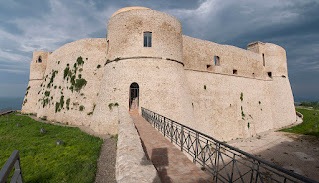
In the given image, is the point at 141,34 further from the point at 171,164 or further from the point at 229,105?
the point at 229,105

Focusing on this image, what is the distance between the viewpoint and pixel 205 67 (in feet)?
61.1

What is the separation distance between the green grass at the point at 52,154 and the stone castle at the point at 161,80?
2.50m

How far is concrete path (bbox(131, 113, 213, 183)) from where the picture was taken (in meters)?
4.15

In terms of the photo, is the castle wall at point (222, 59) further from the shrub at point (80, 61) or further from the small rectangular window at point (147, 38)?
the shrub at point (80, 61)

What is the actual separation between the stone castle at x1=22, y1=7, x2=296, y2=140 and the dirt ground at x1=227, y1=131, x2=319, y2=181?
9.13 feet

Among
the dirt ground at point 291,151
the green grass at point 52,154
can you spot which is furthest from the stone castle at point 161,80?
the dirt ground at point 291,151

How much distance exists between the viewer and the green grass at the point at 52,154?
727 cm

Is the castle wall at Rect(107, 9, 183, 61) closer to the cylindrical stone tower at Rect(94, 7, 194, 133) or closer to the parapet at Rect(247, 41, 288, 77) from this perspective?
the cylindrical stone tower at Rect(94, 7, 194, 133)

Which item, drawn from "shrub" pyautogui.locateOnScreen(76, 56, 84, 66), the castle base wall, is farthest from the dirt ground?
"shrub" pyautogui.locateOnScreen(76, 56, 84, 66)

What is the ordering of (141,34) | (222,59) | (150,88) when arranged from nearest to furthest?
1. (150,88)
2. (141,34)
3. (222,59)

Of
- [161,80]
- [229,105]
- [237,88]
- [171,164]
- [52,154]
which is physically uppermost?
[161,80]

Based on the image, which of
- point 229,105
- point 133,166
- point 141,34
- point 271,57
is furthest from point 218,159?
point 271,57

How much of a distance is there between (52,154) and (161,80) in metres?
8.63

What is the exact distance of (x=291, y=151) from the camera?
13.9 metres
